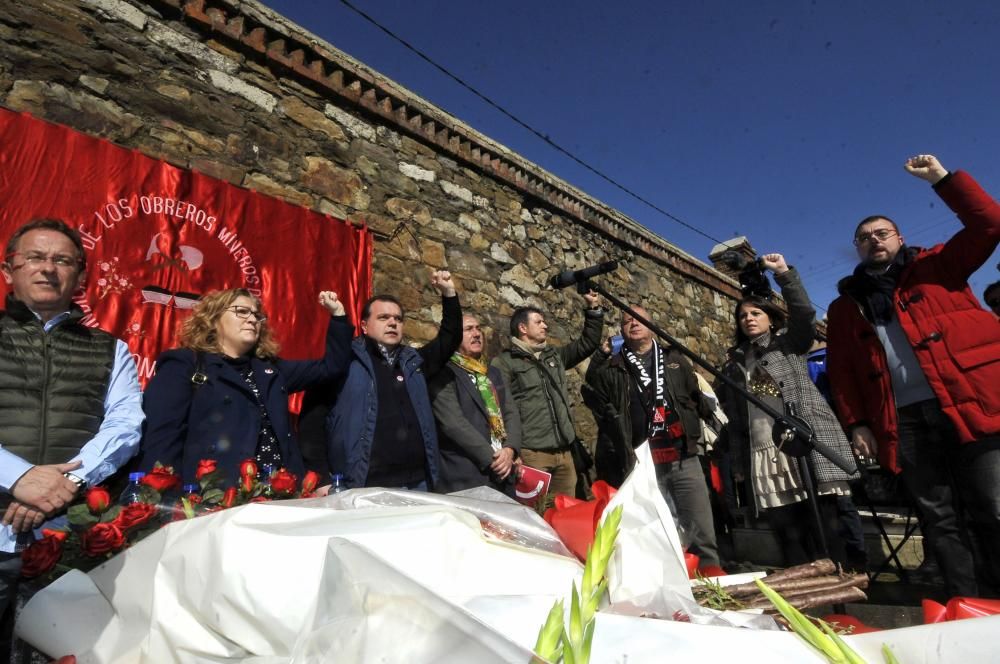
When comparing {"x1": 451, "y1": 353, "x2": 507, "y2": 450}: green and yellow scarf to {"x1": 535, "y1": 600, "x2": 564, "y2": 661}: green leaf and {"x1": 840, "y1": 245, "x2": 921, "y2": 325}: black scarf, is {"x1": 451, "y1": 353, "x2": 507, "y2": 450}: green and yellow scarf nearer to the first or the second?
{"x1": 840, "y1": 245, "x2": 921, "y2": 325}: black scarf

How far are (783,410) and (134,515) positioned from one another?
8.87ft

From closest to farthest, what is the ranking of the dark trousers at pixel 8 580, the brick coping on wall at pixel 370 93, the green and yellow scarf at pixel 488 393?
1. the dark trousers at pixel 8 580
2. the green and yellow scarf at pixel 488 393
3. the brick coping on wall at pixel 370 93

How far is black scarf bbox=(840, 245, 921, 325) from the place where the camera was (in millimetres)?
2428

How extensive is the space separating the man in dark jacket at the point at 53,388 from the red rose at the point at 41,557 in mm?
486

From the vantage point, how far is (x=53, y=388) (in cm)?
173

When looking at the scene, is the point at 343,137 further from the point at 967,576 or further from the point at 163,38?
the point at 967,576

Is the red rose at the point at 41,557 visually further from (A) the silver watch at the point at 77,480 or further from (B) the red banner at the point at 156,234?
(B) the red banner at the point at 156,234

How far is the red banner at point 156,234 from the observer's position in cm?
260

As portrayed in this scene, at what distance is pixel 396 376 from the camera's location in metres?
2.74

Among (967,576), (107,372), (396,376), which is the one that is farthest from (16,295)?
(967,576)

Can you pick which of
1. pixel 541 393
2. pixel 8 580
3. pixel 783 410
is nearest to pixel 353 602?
pixel 8 580

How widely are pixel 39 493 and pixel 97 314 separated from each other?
5.00ft

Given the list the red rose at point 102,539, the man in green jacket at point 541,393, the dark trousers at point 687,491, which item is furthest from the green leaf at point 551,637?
the man in green jacket at point 541,393

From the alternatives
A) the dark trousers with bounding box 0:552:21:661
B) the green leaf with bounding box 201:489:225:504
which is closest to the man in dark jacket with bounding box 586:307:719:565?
the green leaf with bounding box 201:489:225:504
